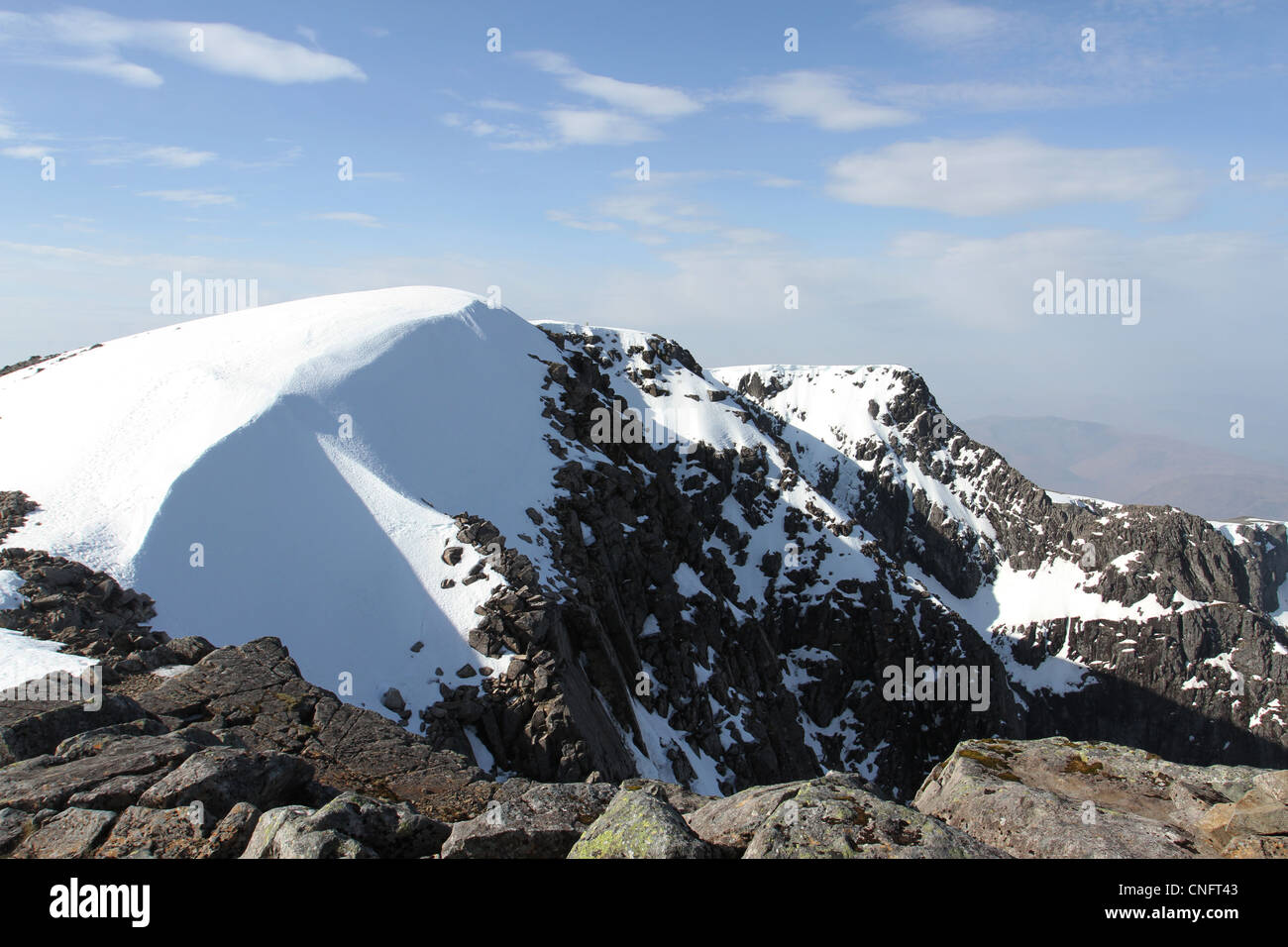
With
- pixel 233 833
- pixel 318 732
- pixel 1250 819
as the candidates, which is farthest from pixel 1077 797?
pixel 318 732

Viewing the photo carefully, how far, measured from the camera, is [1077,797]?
1109 centimetres

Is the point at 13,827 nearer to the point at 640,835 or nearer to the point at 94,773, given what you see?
the point at 94,773

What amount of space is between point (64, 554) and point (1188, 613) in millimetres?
216673

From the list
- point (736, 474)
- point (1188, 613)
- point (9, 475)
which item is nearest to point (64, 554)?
point (9, 475)

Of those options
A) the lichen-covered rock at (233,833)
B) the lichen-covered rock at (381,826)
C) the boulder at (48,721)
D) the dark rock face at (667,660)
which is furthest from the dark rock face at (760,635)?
the lichen-covered rock at (381,826)

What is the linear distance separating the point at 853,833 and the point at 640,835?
8.28 feet

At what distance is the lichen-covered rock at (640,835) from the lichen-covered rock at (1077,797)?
505cm

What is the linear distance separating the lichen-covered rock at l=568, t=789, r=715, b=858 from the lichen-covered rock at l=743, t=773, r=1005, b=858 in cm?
79

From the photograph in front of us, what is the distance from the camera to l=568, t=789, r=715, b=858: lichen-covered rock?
24.4 feet

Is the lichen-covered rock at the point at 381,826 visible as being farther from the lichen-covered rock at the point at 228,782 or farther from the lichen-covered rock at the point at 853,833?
the lichen-covered rock at the point at 853,833

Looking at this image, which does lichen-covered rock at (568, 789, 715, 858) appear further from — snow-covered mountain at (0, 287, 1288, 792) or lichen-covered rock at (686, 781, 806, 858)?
snow-covered mountain at (0, 287, 1288, 792)

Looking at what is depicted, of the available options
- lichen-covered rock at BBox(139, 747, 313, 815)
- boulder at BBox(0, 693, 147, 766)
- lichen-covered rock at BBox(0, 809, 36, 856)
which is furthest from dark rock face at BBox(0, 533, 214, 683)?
lichen-covered rock at BBox(139, 747, 313, 815)

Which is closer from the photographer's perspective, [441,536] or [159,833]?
[159,833]

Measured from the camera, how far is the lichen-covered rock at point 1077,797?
9164 mm
